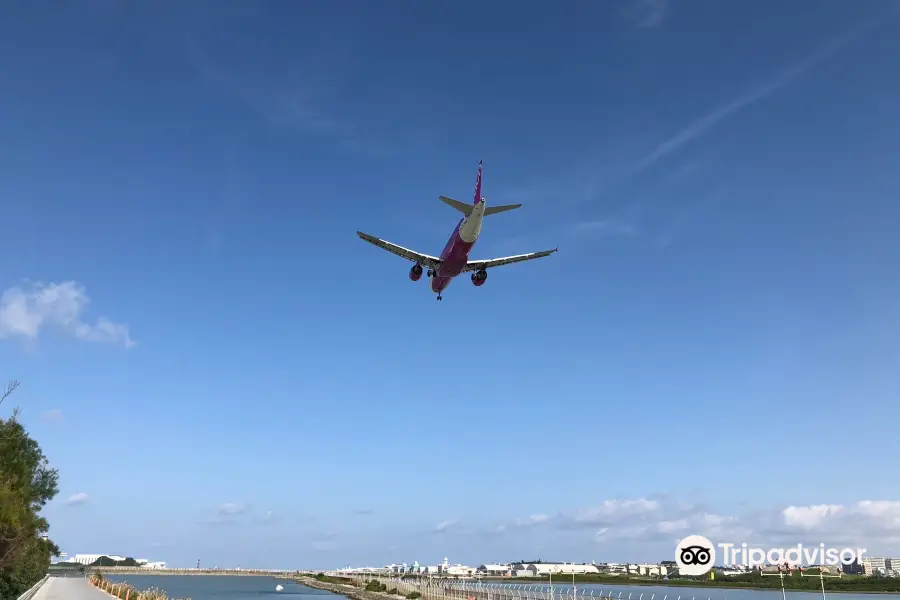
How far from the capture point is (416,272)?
173ft

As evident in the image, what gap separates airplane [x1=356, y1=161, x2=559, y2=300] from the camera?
4375cm

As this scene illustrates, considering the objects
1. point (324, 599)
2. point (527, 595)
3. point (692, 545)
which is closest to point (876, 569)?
point (324, 599)

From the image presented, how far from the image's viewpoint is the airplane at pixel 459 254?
1722 inches

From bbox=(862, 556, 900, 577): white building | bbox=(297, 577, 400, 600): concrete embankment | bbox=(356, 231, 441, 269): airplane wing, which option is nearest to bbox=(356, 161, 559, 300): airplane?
bbox=(356, 231, 441, 269): airplane wing

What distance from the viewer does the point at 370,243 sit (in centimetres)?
4856

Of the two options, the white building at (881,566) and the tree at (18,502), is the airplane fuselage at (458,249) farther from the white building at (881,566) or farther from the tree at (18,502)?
the white building at (881,566)

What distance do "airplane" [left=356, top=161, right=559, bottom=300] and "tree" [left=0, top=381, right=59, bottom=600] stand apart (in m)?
33.3

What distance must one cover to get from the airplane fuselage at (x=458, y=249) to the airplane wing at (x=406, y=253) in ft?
2.73

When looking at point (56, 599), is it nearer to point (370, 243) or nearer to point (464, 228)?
point (370, 243)

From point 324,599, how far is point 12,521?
302 ft

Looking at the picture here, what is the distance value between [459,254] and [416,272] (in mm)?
6912

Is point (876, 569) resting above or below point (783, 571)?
below

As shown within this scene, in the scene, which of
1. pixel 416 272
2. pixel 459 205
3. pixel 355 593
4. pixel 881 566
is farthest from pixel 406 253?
pixel 881 566

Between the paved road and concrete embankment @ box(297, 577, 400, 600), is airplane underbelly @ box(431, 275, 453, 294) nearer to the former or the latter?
the paved road
